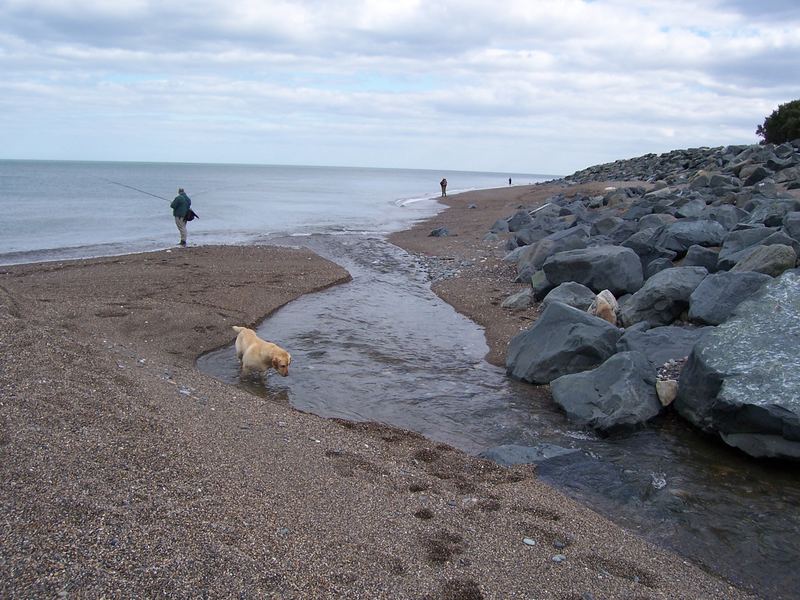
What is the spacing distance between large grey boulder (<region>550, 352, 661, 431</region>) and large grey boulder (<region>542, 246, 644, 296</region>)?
3830 millimetres

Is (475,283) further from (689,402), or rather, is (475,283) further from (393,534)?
(393,534)

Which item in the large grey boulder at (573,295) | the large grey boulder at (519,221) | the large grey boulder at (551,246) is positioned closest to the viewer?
the large grey boulder at (573,295)

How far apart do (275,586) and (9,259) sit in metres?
18.1

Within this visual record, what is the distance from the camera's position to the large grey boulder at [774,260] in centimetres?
903

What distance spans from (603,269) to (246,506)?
27.8 feet

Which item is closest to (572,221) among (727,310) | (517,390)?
(727,310)

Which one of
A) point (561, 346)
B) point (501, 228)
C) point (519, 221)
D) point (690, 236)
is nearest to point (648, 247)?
point (690, 236)

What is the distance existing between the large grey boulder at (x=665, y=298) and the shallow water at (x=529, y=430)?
7.95 ft

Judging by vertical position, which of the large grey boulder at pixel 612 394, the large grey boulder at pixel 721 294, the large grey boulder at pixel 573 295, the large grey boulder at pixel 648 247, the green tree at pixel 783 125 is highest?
the green tree at pixel 783 125

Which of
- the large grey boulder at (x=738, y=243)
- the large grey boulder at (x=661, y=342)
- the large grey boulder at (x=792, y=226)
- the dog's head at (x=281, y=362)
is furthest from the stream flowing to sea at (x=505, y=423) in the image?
the large grey boulder at (x=792, y=226)

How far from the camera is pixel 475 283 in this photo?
47.5 feet

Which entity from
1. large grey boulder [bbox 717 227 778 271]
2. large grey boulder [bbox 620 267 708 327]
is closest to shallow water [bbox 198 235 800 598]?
large grey boulder [bbox 620 267 708 327]

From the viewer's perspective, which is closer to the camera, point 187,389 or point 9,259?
point 187,389

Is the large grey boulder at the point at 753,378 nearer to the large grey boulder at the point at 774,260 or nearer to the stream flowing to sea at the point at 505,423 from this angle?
the stream flowing to sea at the point at 505,423
